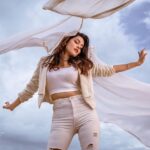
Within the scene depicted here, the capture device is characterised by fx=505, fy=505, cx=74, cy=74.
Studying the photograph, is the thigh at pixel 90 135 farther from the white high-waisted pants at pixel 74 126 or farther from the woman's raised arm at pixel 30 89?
the woman's raised arm at pixel 30 89

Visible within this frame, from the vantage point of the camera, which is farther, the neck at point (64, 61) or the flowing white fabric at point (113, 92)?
the flowing white fabric at point (113, 92)

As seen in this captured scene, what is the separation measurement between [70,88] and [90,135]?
0.48 meters

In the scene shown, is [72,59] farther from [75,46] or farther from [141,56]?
[141,56]

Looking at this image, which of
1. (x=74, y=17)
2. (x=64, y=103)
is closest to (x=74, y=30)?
(x=74, y=17)

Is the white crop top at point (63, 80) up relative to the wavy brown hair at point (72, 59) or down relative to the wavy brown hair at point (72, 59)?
down

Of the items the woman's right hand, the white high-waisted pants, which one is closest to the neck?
the white high-waisted pants

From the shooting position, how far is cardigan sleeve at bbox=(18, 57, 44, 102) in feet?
16.4

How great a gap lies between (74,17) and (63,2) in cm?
30

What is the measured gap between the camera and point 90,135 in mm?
4527

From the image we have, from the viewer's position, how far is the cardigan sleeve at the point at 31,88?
16.4 ft

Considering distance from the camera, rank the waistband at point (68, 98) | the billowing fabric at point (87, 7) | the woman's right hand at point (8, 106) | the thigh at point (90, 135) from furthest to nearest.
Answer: the woman's right hand at point (8, 106)
the billowing fabric at point (87, 7)
the waistband at point (68, 98)
the thigh at point (90, 135)

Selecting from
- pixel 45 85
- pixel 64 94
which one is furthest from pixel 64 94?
pixel 45 85

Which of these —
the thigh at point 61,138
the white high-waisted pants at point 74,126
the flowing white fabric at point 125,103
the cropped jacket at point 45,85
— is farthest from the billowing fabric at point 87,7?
the thigh at point 61,138

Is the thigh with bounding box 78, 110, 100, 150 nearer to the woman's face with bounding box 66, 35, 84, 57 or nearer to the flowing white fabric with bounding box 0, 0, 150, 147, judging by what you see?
the woman's face with bounding box 66, 35, 84, 57
